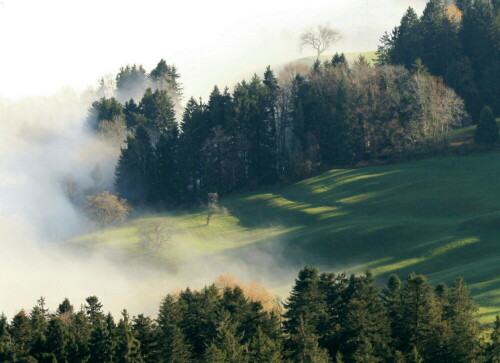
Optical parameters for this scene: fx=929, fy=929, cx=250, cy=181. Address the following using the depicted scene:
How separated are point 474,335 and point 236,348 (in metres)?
16.1

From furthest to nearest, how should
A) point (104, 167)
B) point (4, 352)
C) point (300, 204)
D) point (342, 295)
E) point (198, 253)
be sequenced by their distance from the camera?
point (104, 167), point (300, 204), point (198, 253), point (342, 295), point (4, 352)

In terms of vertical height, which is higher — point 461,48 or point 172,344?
point 461,48

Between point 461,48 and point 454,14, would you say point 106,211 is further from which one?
point 454,14

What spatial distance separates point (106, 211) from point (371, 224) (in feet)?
138

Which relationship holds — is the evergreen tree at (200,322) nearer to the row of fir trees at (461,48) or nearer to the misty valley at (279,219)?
the misty valley at (279,219)

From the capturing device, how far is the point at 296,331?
69438mm

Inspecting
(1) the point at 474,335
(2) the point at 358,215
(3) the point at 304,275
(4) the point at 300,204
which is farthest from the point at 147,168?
(1) the point at 474,335

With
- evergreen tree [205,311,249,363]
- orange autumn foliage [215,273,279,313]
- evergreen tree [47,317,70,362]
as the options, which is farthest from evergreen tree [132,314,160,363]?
orange autumn foliage [215,273,279,313]

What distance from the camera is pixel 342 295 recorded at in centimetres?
7275

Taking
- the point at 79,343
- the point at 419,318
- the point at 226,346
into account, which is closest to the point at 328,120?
the point at 419,318

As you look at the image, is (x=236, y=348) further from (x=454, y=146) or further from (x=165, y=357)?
(x=454, y=146)

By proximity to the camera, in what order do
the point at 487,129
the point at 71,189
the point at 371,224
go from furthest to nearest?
the point at 71,189 < the point at 487,129 < the point at 371,224

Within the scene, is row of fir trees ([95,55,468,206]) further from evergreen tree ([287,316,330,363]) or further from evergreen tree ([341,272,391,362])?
evergreen tree ([287,316,330,363])

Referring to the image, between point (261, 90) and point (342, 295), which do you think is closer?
point (342, 295)
